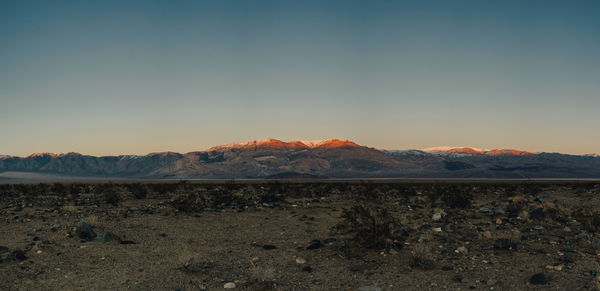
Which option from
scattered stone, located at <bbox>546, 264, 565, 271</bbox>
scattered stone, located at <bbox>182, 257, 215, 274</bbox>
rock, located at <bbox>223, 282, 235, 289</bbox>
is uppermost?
scattered stone, located at <bbox>546, 264, 565, 271</bbox>

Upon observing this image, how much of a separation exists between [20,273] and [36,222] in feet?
A: 28.3

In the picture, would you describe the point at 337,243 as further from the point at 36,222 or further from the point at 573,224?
the point at 36,222

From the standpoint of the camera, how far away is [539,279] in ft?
28.1

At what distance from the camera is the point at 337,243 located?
40.3 ft

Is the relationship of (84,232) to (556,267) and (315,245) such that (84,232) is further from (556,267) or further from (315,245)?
(556,267)

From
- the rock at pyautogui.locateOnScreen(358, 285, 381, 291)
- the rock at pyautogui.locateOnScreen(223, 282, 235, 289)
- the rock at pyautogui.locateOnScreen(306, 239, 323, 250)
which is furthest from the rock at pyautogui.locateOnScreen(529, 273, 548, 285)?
the rock at pyautogui.locateOnScreen(223, 282, 235, 289)

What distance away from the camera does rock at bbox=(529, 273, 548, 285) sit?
334 inches

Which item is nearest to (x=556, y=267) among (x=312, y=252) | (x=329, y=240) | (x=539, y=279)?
(x=539, y=279)

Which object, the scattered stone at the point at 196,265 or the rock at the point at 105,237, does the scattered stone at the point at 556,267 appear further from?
the rock at the point at 105,237

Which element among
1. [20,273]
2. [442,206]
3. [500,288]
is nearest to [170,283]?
[20,273]

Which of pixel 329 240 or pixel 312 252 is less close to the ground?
pixel 329 240

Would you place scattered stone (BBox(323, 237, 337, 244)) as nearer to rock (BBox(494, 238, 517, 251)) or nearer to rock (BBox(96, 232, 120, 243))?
rock (BBox(494, 238, 517, 251))

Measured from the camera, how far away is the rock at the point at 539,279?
27.8 ft

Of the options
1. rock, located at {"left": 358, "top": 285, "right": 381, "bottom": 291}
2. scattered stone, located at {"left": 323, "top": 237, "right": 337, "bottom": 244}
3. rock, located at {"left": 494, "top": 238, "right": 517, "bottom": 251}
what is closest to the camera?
rock, located at {"left": 358, "top": 285, "right": 381, "bottom": 291}
